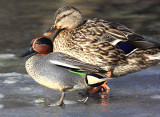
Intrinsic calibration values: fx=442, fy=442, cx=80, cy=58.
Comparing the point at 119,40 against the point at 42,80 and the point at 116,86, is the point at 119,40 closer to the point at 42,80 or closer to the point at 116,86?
the point at 116,86

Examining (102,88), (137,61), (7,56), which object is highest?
(137,61)

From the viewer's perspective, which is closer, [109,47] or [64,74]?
[64,74]

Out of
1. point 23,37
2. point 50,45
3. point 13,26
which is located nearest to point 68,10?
point 50,45

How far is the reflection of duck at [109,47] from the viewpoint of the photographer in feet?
19.2

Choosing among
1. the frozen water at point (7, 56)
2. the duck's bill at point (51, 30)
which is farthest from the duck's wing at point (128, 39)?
the frozen water at point (7, 56)

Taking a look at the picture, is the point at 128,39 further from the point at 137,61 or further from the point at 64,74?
the point at 64,74

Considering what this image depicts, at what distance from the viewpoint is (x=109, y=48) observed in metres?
5.92

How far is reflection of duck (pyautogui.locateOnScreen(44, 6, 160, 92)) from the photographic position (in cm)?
584

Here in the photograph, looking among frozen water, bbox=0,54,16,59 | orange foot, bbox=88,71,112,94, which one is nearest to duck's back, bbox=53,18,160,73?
orange foot, bbox=88,71,112,94

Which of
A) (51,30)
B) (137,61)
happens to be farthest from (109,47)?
(51,30)

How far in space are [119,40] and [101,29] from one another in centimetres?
30

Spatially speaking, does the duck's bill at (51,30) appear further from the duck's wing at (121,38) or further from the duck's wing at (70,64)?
the duck's wing at (70,64)

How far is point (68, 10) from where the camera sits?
639cm

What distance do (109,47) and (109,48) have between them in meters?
0.01
